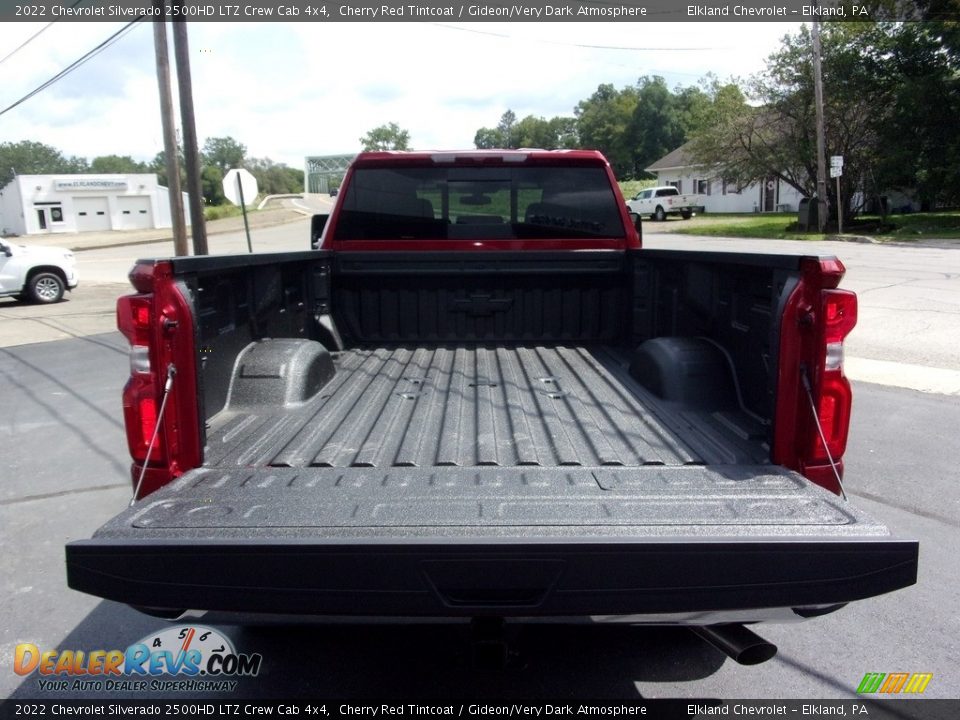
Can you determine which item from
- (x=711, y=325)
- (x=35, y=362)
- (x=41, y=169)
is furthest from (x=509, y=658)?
(x=41, y=169)

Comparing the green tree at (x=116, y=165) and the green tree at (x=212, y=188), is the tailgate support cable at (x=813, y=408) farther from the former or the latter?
the green tree at (x=116, y=165)

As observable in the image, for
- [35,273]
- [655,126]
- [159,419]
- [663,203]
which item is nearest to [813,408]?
[159,419]

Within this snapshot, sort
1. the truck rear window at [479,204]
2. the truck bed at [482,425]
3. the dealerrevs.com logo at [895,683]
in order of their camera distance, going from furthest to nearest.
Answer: the truck rear window at [479,204]
the dealerrevs.com logo at [895,683]
the truck bed at [482,425]

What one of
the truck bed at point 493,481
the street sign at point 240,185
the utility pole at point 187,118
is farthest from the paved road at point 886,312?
the truck bed at point 493,481

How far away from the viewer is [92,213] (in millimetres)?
70812

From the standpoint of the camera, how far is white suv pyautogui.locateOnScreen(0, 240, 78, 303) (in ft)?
55.7

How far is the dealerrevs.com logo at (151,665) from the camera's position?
127 inches

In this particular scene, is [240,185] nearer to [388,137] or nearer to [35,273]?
[35,273]

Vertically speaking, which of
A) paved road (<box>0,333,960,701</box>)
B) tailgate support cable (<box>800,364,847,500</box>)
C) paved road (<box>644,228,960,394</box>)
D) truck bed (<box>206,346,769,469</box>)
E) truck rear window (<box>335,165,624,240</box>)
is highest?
truck rear window (<box>335,165,624,240</box>)

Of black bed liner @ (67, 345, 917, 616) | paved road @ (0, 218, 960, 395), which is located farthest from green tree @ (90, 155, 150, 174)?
black bed liner @ (67, 345, 917, 616)

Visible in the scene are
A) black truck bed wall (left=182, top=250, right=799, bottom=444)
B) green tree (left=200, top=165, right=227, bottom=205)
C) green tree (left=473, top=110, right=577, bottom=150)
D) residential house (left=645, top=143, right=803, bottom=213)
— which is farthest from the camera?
green tree (left=473, top=110, right=577, bottom=150)

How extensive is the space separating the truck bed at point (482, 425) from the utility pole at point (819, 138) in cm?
2761

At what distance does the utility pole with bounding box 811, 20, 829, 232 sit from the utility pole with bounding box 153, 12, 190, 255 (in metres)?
22.5

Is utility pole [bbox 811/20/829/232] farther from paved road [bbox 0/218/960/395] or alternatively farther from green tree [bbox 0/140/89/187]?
green tree [bbox 0/140/89/187]
